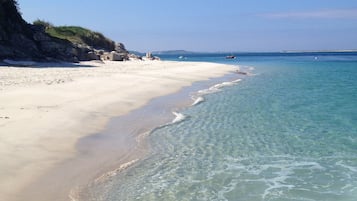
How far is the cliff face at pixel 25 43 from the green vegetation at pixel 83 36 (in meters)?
Result: 17.2

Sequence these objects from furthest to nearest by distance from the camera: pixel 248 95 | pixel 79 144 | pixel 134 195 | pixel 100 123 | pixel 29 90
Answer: pixel 248 95, pixel 29 90, pixel 100 123, pixel 79 144, pixel 134 195

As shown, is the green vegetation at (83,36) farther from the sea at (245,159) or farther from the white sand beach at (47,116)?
the sea at (245,159)

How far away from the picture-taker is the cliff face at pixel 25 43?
36.3 metres

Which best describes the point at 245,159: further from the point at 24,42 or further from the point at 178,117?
the point at 24,42

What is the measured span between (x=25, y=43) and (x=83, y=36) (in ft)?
89.3

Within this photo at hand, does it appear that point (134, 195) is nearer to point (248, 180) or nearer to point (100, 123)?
point (248, 180)

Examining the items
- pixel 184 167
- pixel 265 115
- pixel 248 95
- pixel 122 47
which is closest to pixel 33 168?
pixel 184 167

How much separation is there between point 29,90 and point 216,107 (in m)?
7.47

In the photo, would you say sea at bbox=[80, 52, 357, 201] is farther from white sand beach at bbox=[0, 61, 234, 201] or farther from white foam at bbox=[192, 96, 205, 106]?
white foam at bbox=[192, 96, 205, 106]

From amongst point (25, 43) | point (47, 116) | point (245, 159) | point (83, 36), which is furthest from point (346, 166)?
point (83, 36)

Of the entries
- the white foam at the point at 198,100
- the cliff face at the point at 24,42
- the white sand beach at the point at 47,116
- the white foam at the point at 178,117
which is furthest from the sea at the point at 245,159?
the cliff face at the point at 24,42

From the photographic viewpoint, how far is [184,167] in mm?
9477

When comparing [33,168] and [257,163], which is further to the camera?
[257,163]

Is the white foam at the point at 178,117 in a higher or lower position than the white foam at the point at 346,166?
higher
